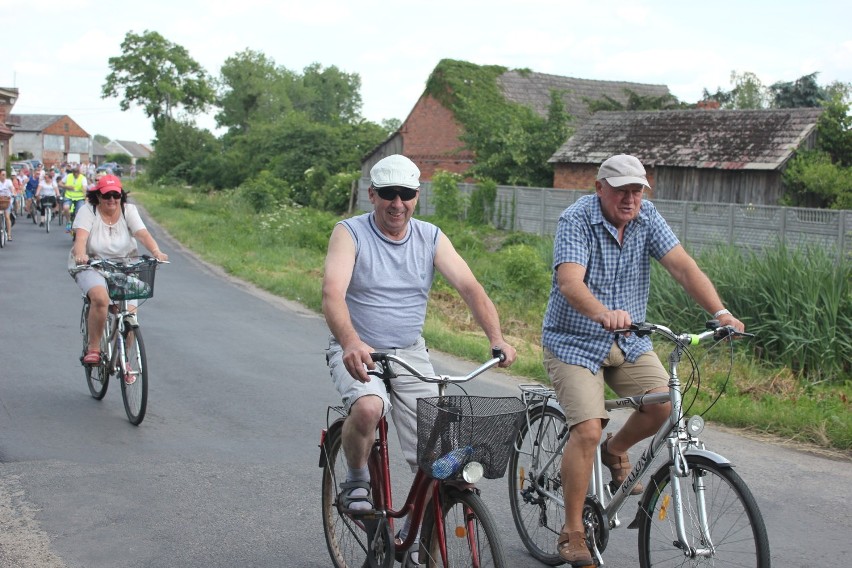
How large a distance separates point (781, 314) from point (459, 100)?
3226cm

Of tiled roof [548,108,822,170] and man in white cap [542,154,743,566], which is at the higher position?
tiled roof [548,108,822,170]

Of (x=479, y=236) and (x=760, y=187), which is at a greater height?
(x=760, y=187)

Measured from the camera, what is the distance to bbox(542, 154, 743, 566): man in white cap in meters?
4.46

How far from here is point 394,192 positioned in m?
4.34

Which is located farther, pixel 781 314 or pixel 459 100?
pixel 459 100

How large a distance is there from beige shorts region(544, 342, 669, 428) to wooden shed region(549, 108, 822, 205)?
26.1m

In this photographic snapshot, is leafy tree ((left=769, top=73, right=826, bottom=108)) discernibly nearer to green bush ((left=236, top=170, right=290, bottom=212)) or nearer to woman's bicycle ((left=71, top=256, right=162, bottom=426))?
green bush ((left=236, top=170, right=290, bottom=212))

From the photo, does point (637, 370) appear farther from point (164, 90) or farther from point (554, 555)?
point (164, 90)

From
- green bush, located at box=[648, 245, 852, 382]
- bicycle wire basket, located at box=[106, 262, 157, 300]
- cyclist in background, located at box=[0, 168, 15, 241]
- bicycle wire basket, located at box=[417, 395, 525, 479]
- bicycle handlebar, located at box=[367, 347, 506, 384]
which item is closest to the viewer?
bicycle wire basket, located at box=[417, 395, 525, 479]

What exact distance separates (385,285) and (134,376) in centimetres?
397

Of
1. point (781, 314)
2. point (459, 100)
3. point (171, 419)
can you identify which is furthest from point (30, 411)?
point (459, 100)

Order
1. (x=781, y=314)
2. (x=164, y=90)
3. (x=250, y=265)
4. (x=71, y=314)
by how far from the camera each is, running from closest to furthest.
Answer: (x=781, y=314) < (x=71, y=314) < (x=250, y=265) < (x=164, y=90)

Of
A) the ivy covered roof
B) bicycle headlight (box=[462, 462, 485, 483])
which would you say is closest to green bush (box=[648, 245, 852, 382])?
bicycle headlight (box=[462, 462, 485, 483])

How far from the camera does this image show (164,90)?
97688 mm
